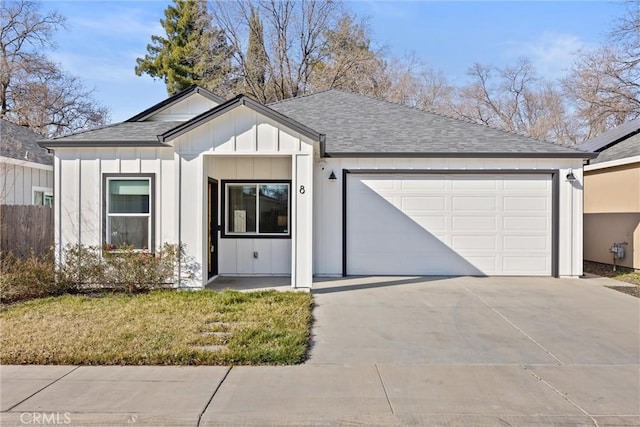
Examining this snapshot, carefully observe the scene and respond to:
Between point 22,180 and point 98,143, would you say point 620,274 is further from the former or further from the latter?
point 22,180

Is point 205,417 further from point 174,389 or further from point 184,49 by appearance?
point 184,49

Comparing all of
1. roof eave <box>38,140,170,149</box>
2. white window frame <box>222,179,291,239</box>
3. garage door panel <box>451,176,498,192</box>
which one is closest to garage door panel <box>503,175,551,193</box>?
garage door panel <box>451,176,498,192</box>

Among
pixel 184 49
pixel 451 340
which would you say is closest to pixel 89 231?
pixel 451 340

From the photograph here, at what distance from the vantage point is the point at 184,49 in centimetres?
2666

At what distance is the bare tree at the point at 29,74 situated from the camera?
74.3 ft

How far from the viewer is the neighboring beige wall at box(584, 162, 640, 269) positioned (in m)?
11.4

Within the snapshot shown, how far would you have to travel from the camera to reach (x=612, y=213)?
483 inches

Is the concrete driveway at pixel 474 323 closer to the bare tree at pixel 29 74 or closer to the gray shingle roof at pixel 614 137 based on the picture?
the gray shingle roof at pixel 614 137

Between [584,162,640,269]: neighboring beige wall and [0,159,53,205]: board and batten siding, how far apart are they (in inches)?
656

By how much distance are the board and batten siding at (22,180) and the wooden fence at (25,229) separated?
2.02 metres

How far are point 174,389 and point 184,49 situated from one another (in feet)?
87.6

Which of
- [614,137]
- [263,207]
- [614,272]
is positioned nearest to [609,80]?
[614,137]

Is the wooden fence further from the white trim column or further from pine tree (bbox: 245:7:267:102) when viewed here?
pine tree (bbox: 245:7:267:102)

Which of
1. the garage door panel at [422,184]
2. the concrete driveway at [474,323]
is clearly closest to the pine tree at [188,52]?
the garage door panel at [422,184]
